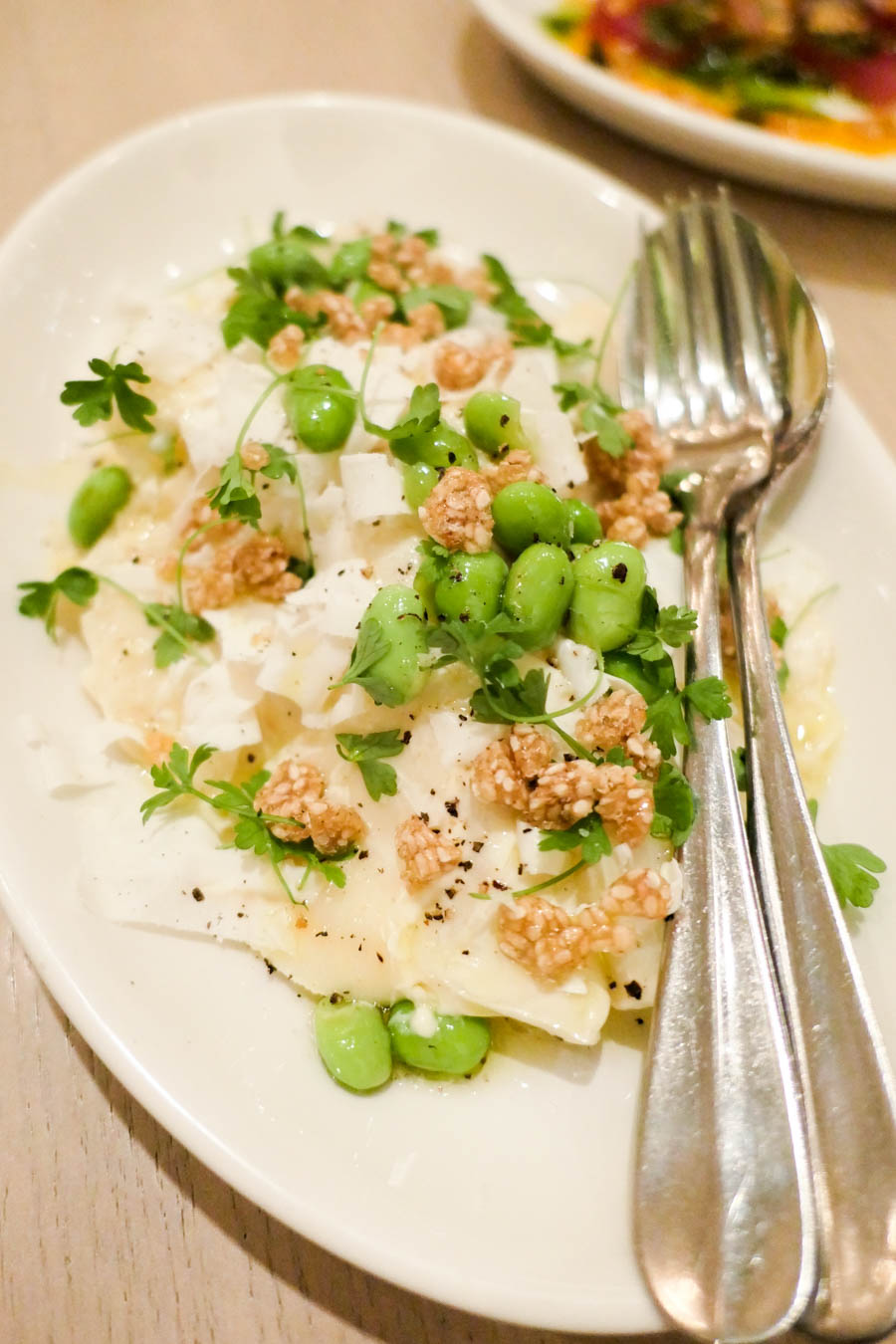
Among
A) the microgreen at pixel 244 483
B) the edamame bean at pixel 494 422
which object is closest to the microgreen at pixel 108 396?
the microgreen at pixel 244 483

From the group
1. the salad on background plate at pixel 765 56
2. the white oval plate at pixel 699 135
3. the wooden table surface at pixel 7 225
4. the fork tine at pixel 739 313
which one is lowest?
the wooden table surface at pixel 7 225

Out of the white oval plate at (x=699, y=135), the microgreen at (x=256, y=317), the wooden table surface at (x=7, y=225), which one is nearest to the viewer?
the wooden table surface at (x=7, y=225)

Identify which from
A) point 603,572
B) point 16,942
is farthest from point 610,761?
point 16,942

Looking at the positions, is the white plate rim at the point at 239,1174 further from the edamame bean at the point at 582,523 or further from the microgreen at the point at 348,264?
the microgreen at the point at 348,264

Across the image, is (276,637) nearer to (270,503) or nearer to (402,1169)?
(270,503)

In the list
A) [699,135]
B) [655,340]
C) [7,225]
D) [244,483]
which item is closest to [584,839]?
[244,483]

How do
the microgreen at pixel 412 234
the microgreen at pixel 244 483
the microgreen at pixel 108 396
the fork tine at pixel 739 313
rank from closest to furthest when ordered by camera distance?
1. the microgreen at pixel 244 483
2. the microgreen at pixel 108 396
3. the fork tine at pixel 739 313
4. the microgreen at pixel 412 234
